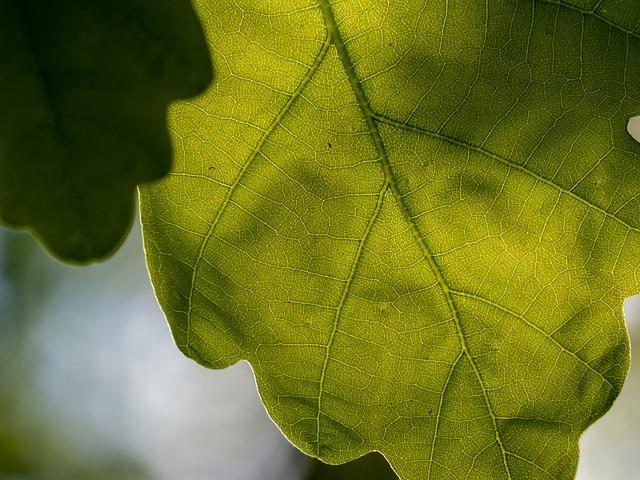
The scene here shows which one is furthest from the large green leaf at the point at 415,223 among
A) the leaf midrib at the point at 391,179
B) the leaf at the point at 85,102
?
the leaf at the point at 85,102

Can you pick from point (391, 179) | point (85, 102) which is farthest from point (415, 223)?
point (85, 102)

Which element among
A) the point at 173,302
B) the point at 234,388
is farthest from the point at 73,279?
the point at 173,302

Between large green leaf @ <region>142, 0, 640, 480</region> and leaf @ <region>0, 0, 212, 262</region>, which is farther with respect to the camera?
large green leaf @ <region>142, 0, 640, 480</region>

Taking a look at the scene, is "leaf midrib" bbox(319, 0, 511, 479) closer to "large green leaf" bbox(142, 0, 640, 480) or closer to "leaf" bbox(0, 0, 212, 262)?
"large green leaf" bbox(142, 0, 640, 480)

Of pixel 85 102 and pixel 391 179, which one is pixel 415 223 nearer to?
pixel 391 179

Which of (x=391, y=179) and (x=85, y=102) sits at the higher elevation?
(x=391, y=179)

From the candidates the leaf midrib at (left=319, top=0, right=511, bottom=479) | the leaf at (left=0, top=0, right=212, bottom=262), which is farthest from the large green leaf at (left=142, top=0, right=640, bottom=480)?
the leaf at (left=0, top=0, right=212, bottom=262)
